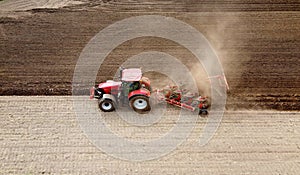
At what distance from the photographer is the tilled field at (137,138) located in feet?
29.8

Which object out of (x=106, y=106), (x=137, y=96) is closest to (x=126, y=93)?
(x=137, y=96)

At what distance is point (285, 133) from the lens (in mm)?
10383

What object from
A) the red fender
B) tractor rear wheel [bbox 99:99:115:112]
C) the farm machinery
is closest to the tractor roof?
the farm machinery

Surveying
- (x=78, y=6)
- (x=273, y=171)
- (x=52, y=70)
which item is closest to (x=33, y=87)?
(x=52, y=70)

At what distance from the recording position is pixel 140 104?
35.4ft

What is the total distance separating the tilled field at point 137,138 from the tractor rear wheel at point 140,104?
1.99ft

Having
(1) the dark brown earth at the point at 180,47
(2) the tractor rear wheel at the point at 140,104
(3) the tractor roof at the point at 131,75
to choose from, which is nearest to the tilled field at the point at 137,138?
(2) the tractor rear wheel at the point at 140,104

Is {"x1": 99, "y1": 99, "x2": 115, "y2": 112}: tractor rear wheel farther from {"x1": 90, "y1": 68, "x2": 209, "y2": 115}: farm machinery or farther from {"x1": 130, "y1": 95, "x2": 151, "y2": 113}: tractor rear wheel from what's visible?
{"x1": 130, "y1": 95, "x2": 151, "y2": 113}: tractor rear wheel

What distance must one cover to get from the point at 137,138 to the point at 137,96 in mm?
1260

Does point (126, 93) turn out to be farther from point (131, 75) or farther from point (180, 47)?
point (180, 47)

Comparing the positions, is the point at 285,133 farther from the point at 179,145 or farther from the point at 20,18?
the point at 20,18

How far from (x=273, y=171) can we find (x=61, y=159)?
551cm

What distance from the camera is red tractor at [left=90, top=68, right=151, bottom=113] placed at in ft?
34.5

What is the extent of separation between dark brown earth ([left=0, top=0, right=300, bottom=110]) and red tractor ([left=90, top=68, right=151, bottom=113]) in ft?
5.65
